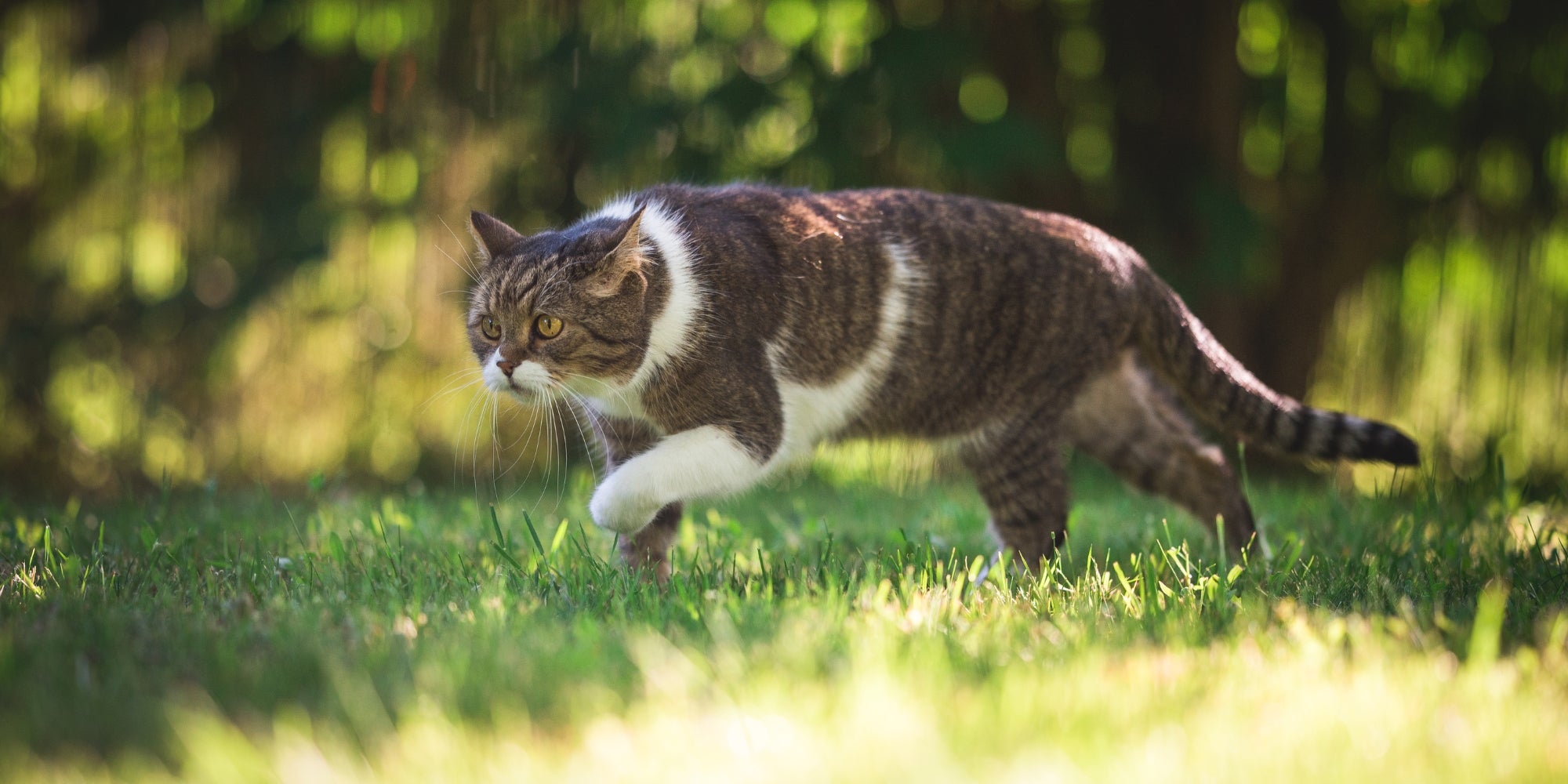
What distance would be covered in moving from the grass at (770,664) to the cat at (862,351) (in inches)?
11.5

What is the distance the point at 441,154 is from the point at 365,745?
5.50 metres

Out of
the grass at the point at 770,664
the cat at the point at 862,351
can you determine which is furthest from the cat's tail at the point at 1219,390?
the grass at the point at 770,664

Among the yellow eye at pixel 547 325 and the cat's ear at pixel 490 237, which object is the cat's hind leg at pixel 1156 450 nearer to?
the yellow eye at pixel 547 325

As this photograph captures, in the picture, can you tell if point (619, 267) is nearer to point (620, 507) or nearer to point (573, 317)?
point (573, 317)

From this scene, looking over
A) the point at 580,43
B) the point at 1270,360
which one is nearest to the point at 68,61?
the point at 580,43

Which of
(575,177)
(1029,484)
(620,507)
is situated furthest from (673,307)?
(575,177)

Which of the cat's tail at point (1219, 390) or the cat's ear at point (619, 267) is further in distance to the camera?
the cat's tail at point (1219, 390)

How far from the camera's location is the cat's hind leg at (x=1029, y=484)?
11.6 feet

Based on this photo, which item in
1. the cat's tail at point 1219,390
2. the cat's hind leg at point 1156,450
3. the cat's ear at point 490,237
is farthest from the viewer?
the cat's hind leg at point 1156,450

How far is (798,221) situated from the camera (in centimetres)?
337

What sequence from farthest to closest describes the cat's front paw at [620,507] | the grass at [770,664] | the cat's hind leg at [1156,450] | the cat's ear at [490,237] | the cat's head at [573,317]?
1. the cat's hind leg at [1156,450]
2. the cat's ear at [490,237]
3. the cat's head at [573,317]
4. the cat's front paw at [620,507]
5. the grass at [770,664]

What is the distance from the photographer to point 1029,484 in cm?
352

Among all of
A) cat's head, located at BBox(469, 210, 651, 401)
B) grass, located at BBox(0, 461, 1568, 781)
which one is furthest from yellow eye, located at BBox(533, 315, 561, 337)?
grass, located at BBox(0, 461, 1568, 781)

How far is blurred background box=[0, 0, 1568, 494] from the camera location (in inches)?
234
